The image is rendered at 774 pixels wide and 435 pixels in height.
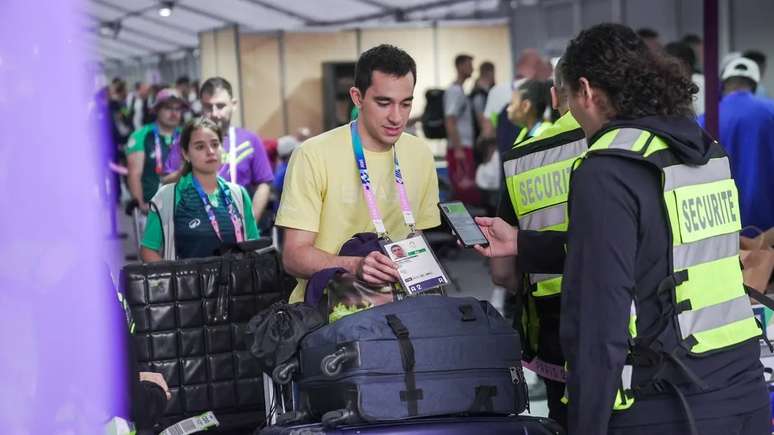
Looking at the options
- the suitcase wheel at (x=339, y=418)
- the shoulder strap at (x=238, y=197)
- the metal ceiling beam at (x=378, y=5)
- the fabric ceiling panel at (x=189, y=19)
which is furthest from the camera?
the fabric ceiling panel at (x=189, y=19)

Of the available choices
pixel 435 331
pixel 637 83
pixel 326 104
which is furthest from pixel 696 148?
pixel 326 104

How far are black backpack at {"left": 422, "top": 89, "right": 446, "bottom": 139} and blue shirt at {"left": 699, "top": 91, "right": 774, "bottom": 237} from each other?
5.35m

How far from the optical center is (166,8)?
16.7m

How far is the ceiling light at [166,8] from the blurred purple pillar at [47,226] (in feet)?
48.5

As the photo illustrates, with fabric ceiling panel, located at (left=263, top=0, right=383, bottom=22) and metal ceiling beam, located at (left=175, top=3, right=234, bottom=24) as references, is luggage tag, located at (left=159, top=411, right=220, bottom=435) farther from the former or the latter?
metal ceiling beam, located at (left=175, top=3, right=234, bottom=24)

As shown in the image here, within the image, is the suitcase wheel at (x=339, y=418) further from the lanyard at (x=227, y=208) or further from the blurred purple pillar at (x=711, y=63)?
the blurred purple pillar at (x=711, y=63)

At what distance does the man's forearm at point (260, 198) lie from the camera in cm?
591

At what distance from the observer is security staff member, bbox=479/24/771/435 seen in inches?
87.6

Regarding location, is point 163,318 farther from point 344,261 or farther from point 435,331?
point 435,331

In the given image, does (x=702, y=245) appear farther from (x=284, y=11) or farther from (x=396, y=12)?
(x=284, y=11)

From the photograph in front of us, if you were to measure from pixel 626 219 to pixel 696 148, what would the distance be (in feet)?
0.91

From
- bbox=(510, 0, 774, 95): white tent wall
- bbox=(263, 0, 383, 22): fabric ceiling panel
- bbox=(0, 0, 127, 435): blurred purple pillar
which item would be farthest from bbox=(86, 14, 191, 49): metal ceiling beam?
bbox=(0, 0, 127, 435): blurred purple pillar

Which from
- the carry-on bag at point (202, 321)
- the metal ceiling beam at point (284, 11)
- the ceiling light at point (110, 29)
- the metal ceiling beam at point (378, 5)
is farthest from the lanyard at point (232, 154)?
the ceiling light at point (110, 29)

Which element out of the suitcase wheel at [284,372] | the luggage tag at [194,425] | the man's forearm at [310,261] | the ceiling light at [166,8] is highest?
the ceiling light at [166,8]
